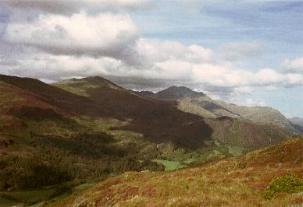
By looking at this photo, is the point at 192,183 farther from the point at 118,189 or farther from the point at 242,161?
the point at 242,161

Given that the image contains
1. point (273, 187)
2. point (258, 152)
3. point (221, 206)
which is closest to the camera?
point (221, 206)

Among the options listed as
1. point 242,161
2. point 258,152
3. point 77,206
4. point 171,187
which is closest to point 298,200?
point 171,187

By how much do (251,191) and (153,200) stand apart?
7659 millimetres

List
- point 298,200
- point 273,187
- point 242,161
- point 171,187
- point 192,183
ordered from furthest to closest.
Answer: point 242,161
point 192,183
point 171,187
point 273,187
point 298,200

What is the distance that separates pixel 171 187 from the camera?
38938mm

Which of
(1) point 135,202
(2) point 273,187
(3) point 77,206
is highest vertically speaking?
(2) point 273,187

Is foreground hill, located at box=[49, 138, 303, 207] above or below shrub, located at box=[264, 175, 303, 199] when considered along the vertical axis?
below

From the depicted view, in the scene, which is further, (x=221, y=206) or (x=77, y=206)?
(x=77, y=206)

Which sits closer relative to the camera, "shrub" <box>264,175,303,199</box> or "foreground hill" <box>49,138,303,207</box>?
"foreground hill" <box>49,138,303,207</box>

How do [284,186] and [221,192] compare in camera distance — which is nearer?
[284,186]

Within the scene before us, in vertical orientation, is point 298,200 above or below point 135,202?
above

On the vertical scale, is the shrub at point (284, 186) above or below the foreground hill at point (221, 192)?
above

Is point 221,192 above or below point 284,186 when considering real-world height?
below

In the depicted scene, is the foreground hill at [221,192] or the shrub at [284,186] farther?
the shrub at [284,186]
